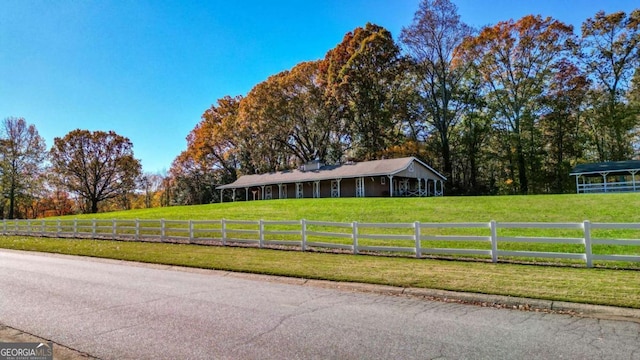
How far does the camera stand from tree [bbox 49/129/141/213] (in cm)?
5347

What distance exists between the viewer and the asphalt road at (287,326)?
438cm

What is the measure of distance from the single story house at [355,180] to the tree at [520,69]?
10.9 meters

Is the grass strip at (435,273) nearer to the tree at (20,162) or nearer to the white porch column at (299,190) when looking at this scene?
the white porch column at (299,190)

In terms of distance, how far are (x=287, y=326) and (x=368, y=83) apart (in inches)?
1618

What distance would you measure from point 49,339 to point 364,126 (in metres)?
42.7


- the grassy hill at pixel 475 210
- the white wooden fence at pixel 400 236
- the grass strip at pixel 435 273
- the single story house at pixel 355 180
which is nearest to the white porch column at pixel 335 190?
the single story house at pixel 355 180

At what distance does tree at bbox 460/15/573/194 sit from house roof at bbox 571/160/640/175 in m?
8.27

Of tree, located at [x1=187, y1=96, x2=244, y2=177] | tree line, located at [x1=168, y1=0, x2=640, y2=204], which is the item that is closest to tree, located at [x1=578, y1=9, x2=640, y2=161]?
tree line, located at [x1=168, y1=0, x2=640, y2=204]

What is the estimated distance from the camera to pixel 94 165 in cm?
5566

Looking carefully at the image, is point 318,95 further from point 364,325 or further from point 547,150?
point 364,325

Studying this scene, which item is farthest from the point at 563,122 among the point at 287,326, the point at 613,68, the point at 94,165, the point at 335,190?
the point at 94,165

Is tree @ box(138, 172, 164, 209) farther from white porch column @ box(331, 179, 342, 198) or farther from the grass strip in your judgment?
the grass strip

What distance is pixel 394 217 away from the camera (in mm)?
19734

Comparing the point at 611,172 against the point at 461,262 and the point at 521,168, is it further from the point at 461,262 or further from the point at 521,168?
the point at 461,262
